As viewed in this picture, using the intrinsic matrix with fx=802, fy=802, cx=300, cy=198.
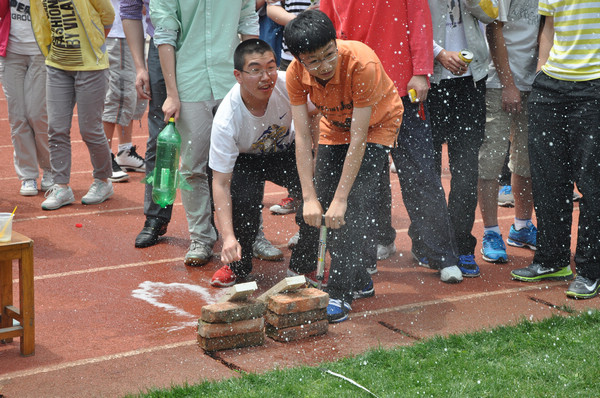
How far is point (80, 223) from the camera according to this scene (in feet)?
22.6

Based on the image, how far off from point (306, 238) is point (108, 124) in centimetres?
417

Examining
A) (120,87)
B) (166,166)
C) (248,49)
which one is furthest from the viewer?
(120,87)

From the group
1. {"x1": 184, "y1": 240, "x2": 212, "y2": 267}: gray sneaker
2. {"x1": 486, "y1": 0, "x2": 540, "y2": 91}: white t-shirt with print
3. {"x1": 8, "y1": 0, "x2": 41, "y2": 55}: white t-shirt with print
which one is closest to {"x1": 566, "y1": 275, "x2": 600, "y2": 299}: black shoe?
{"x1": 486, "y1": 0, "x2": 540, "y2": 91}: white t-shirt with print

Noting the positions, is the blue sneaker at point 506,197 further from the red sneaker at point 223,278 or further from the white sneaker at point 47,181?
the white sneaker at point 47,181

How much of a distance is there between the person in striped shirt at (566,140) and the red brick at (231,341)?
207 centimetres

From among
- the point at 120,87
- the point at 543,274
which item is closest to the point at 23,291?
the point at 543,274

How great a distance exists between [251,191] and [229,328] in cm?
133

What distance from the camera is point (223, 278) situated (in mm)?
5348

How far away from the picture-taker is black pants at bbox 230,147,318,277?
5273 millimetres

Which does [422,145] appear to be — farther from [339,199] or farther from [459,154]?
[339,199]

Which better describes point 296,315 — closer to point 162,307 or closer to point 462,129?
point 162,307

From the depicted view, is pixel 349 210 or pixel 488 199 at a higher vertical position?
pixel 349 210

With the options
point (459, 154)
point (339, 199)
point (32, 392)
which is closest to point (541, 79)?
point (459, 154)

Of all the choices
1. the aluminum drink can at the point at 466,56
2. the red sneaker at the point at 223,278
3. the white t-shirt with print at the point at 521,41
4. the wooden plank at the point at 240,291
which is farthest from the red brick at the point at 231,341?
the white t-shirt with print at the point at 521,41
